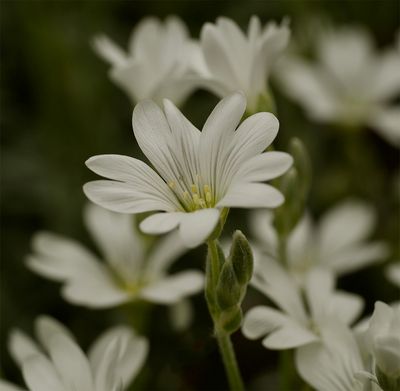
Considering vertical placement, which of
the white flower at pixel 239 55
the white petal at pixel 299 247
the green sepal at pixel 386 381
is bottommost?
the white petal at pixel 299 247

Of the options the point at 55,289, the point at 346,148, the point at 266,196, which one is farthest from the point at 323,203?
the point at 266,196

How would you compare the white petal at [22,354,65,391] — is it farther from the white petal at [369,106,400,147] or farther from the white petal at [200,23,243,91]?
the white petal at [369,106,400,147]

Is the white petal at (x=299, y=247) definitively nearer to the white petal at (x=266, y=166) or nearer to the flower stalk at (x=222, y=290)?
the flower stalk at (x=222, y=290)

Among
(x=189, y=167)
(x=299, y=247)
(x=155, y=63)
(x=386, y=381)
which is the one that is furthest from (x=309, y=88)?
(x=386, y=381)

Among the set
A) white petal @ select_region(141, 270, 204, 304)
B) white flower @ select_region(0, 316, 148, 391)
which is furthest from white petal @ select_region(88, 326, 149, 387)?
white petal @ select_region(141, 270, 204, 304)

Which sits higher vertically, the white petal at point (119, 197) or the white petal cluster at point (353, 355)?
the white petal at point (119, 197)

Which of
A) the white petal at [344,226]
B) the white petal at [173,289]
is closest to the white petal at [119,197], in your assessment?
the white petal at [173,289]
